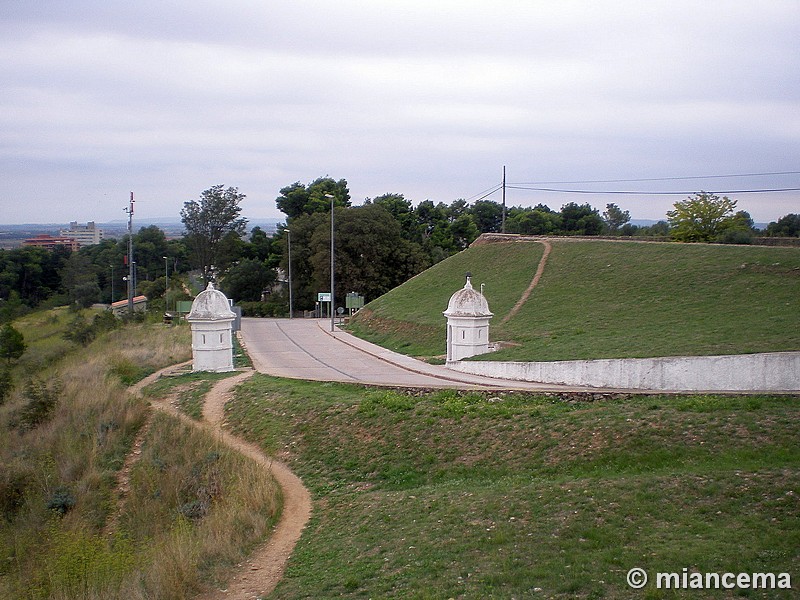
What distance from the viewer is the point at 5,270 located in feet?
200

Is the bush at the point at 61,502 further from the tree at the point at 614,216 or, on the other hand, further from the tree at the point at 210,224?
the tree at the point at 614,216

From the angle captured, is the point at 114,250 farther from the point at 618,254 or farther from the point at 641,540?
the point at 641,540

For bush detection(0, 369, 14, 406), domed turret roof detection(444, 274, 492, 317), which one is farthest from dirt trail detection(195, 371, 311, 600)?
bush detection(0, 369, 14, 406)

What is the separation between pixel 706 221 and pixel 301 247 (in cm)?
2554

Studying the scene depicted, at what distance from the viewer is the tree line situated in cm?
4641

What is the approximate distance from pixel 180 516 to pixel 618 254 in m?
26.6

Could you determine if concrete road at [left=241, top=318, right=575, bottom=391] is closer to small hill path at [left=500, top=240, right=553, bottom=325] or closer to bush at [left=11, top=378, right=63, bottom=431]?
small hill path at [left=500, top=240, right=553, bottom=325]

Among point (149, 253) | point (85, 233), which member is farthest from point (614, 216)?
point (85, 233)

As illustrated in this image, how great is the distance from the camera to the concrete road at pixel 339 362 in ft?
64.3

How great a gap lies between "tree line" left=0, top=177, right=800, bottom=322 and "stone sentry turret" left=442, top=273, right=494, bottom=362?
677 inches

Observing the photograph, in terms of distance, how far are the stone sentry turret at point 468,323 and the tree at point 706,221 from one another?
65.9 ft

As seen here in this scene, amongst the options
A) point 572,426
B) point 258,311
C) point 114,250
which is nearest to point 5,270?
point 114,250

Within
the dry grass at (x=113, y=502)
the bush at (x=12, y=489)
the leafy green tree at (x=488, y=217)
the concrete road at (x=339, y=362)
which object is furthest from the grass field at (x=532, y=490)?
the leafy green tree at (x=488, y=217)

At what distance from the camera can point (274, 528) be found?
11117 mm
